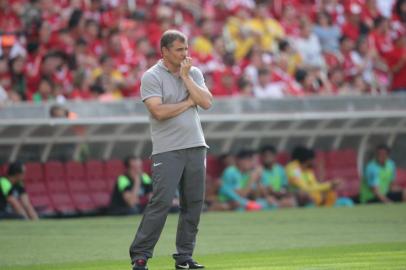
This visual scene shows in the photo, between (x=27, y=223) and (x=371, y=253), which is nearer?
(x=371, y=253)

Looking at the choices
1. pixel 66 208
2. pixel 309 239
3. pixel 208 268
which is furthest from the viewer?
pixel 66 208

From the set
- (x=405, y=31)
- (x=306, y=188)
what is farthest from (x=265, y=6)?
(x=306, y=188)

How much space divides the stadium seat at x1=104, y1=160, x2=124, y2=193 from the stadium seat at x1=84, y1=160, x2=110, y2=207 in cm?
8

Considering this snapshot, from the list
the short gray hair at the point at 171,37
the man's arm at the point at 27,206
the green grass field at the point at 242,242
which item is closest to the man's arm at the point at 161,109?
the short gray hair at the point at 171,37

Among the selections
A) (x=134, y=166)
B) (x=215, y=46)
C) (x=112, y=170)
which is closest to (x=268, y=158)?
(x=215, y=46)

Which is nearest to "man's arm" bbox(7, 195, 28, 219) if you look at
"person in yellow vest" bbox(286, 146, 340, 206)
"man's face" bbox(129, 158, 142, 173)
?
"man's face" bbox(129, 158, 142, 173)

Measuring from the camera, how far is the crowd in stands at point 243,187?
1864 centimetres

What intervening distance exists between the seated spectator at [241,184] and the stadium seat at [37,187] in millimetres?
3442

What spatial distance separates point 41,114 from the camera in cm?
1838

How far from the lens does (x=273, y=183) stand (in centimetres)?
2139

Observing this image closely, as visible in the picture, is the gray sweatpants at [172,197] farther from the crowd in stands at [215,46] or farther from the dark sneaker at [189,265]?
the crowd in stands at [215,46]

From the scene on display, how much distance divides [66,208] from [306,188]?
497cm

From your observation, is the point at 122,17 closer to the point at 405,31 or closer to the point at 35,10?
the point at 35,10

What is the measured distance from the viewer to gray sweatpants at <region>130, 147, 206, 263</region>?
9844 mm
